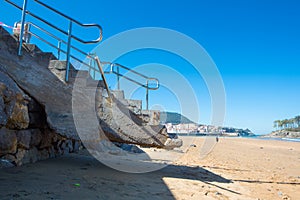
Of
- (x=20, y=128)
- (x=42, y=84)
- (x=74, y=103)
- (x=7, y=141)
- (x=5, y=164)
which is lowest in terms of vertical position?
(x=5, y=164)

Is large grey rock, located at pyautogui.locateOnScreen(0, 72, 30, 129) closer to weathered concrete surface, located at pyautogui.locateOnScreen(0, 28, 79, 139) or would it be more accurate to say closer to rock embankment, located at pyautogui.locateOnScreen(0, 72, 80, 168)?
rock embankment, located at pyautogui.locateOnScreen(0, 72, 80, 168)

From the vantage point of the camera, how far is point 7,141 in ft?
9.91

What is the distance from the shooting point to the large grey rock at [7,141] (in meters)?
2.94

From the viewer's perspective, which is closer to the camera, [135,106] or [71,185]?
[71,185]

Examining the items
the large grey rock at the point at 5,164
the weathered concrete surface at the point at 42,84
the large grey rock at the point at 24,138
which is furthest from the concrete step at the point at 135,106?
the large grey rock at the point at 5,164

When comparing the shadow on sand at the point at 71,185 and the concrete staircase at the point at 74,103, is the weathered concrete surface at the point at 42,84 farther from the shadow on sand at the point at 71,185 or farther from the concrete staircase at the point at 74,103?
the shadow on sand at the point at 71,185

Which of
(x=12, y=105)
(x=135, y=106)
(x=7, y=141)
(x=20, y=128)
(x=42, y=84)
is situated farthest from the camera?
(x=135, y=106)

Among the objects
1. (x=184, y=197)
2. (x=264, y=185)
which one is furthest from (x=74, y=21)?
(x=264, y=185)

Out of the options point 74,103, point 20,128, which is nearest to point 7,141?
point 20,128

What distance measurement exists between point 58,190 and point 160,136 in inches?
91.9

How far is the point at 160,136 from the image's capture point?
4484 mm

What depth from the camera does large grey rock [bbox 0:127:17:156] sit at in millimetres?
2936

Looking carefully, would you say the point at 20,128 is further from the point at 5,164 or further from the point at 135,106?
the point at 135,106

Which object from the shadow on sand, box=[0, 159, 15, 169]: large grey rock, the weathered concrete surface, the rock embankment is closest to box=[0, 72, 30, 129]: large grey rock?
the rock embankment
